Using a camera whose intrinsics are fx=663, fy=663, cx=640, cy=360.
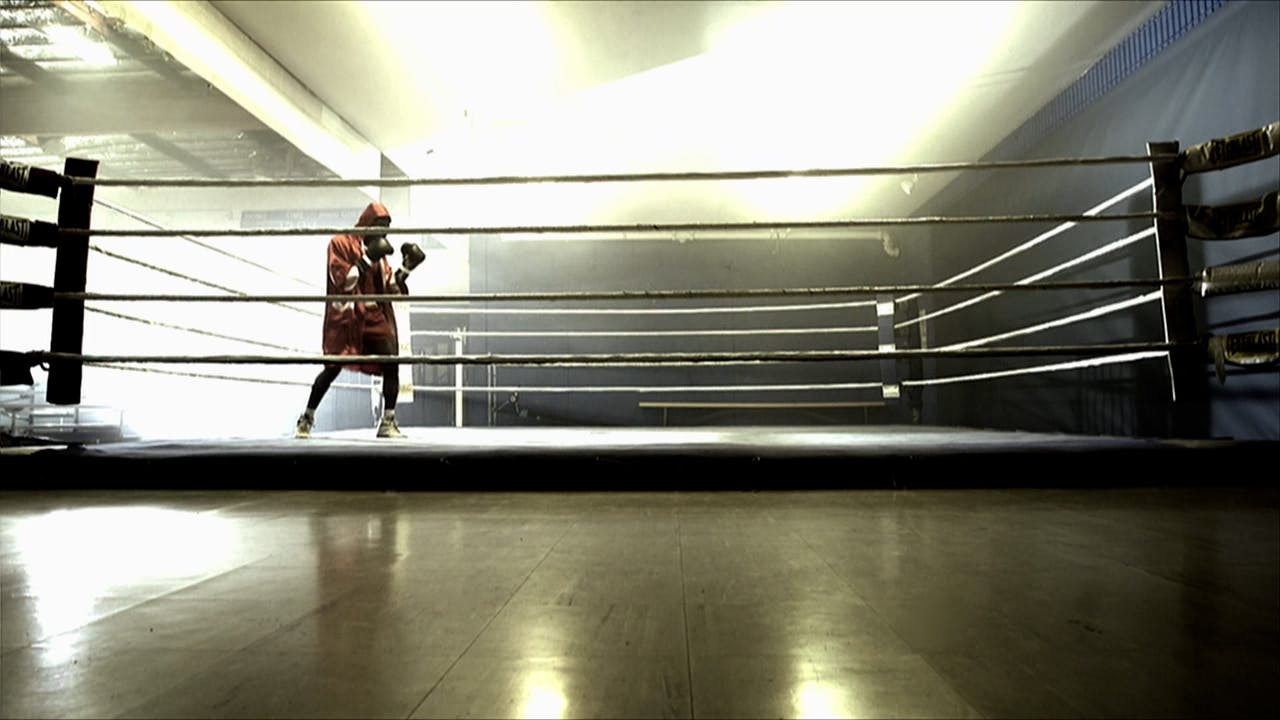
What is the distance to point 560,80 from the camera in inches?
191

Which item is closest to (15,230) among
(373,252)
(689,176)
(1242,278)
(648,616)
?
(373,252)

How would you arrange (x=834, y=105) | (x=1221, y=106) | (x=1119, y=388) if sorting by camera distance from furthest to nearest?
(x=834, y=105), (x=1119, y=388), (x=1221, y=106)

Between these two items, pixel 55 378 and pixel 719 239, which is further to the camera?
pixel 719 239

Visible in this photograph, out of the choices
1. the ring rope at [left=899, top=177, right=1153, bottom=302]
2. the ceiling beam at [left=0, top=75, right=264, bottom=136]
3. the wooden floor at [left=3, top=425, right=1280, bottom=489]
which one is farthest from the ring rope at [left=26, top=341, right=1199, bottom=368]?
the ceiling beam at [left=0, top=75, right=264, bottom=136]

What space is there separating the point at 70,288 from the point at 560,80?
133 inches

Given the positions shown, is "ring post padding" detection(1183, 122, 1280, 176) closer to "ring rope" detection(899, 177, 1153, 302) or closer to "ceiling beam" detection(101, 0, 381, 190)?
"ring rope" detection(899, 177, 1153, 302)

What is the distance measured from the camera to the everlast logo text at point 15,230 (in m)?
2.24

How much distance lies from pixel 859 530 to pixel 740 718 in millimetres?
926

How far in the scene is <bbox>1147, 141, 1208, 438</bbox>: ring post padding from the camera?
2.21 meters

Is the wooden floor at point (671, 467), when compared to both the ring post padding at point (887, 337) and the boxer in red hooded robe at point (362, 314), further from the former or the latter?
the ring post padding at point (887, 337)

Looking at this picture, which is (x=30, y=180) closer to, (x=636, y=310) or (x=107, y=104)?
(x=107, y=104)

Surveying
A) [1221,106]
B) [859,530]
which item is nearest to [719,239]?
[1221,106]

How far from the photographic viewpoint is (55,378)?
2.29 metres

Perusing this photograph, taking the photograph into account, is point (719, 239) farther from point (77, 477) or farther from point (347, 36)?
point (77, 477)
